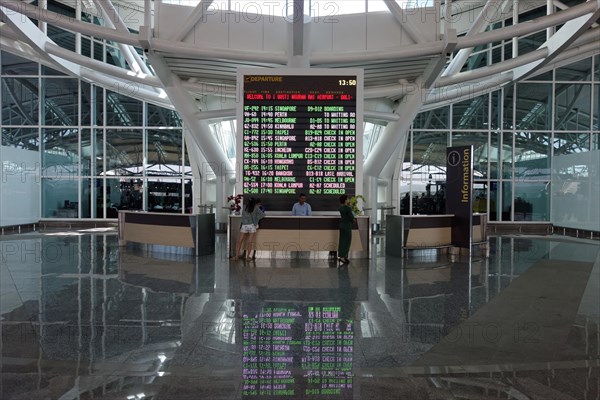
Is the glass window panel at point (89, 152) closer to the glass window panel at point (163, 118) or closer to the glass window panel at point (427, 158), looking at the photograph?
the glass window panel at point (163, 118)

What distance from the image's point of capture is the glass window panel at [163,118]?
871 inches

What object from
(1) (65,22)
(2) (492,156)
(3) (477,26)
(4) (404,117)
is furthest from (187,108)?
(2) (492,156)

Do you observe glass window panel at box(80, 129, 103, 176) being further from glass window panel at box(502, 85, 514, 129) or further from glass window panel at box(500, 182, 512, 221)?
glass window panel at box(500, 182, 512, 221)

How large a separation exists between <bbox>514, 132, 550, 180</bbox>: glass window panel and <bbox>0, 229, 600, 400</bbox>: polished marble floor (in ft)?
43.7

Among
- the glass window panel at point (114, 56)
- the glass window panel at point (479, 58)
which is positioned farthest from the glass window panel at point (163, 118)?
the glass window panel at point (479, 58)

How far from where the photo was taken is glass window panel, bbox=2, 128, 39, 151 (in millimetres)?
20844

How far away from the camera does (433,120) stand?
73.0ft

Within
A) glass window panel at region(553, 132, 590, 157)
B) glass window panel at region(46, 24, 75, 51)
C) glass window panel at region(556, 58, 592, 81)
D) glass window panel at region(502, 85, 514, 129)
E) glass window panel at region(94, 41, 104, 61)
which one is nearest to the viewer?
glass window panel at region(556, 58, 592, 81)

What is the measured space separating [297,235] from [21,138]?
16981mm

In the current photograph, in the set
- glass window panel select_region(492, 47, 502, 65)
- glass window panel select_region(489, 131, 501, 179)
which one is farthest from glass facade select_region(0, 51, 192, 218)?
glass window panel select_region(492, 47, 502, 65)

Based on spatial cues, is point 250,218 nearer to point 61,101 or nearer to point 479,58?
point 61,101

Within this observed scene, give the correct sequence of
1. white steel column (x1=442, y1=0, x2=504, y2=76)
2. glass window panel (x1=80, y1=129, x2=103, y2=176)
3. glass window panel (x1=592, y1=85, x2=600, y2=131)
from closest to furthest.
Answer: white steel column (x1=442, y1=0, x2=504, y2=76)
glass window panel (x1=592, y1=85, x2=600, y2=131)
glass window panel (x1=80, y1=129, x2=103, y2=176)

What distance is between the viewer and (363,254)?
36.2 ft

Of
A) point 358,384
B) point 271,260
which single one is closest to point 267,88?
point 271,260
